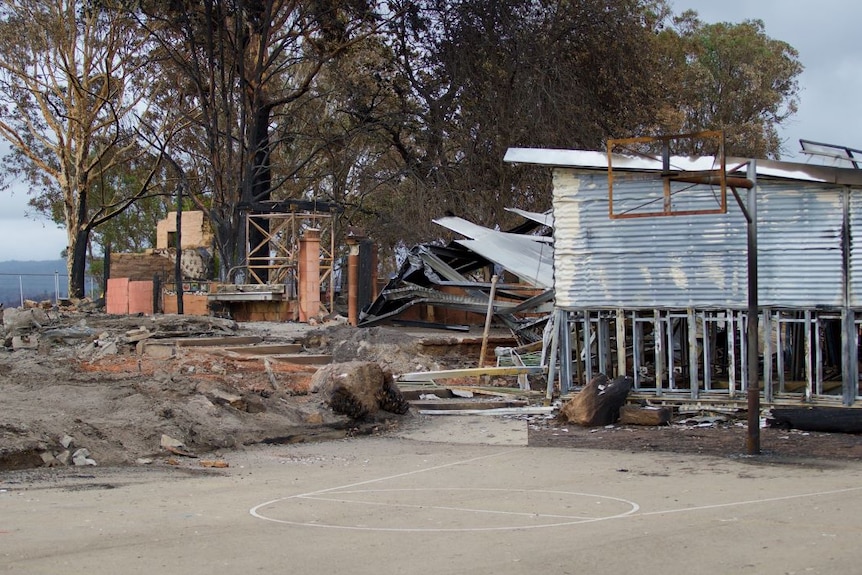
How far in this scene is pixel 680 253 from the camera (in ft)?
59.1

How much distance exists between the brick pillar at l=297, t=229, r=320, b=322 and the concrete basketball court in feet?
54.4

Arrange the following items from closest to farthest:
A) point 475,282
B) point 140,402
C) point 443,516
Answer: point 443,516, point 140,402, point 475,282

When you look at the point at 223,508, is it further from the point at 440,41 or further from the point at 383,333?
the point at 440,41

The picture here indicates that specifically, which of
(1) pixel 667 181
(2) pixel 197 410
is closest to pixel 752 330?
(1) pixel 667 181

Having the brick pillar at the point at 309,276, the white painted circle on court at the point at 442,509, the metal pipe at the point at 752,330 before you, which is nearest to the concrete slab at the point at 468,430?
the metal pipe at the point at 752,330

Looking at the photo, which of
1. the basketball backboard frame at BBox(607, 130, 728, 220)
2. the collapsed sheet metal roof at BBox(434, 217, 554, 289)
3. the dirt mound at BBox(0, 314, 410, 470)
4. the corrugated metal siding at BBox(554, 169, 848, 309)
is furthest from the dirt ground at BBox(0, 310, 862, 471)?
the basketball backboard frame at BBox(607, 130, 728, 220)

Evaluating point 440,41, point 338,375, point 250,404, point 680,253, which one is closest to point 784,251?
point 680,253

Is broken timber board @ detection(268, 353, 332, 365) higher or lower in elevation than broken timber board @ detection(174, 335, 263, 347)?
lower

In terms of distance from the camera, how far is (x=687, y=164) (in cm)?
1745

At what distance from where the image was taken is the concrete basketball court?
299 inches

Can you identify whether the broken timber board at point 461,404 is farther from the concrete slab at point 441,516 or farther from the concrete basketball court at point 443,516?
the concrete slab at point 441,516

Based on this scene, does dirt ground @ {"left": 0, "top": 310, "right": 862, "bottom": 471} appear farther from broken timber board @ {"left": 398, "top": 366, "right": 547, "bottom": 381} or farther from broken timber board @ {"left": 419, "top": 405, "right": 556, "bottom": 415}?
broken timber board @ {"left": 398, "top": 366, "right": 547, "bottom": 381}

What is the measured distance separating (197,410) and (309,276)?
1551 cm

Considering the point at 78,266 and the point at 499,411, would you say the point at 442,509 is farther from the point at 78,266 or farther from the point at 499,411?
the point at 78,266
